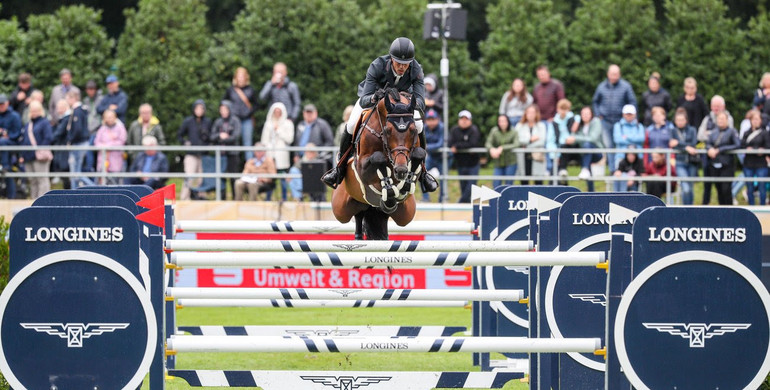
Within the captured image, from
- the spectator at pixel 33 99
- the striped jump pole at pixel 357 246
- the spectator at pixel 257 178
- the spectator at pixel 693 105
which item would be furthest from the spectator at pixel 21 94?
the striped jump pole at pixel 357 246

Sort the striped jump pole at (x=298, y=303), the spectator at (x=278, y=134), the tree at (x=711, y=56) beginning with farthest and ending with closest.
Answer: the tree at (x=711, y=56), the spectator at (x=278, y=134), the striped jump pole at (x=298, y=303)

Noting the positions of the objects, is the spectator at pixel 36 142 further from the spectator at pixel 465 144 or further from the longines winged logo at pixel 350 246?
the longines winged logo at pixel 350 246

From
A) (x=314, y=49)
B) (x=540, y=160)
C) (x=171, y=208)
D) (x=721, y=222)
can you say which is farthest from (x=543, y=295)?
(x=314, y=49)

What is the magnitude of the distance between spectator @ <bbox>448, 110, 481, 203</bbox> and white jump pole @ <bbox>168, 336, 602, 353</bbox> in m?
11.5

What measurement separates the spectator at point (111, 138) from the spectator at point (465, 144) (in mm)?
4965

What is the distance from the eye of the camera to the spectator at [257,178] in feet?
56.3

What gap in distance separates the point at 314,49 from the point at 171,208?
1575 centimetres

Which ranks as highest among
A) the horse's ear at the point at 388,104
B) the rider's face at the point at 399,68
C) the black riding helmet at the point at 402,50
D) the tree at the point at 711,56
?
the tree at the point at 711,56

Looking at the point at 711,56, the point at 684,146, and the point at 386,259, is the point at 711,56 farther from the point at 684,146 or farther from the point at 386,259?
the point at 386,259

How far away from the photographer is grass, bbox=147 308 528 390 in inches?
364

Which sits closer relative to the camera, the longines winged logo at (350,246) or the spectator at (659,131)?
the longines winged logo at (350,246)

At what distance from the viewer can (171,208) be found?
8.85 metres

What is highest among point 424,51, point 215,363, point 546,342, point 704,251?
point 424,51

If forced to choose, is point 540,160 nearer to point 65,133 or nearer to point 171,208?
point 65,133
